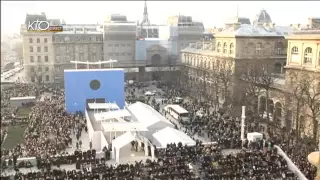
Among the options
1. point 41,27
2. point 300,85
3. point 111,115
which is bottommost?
point 111,115

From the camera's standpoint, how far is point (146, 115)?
33.4 meters

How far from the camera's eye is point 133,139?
25125 millimetres

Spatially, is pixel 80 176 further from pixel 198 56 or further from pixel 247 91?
pixel 198 56

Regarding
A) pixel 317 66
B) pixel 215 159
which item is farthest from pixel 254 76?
pixel 215 159

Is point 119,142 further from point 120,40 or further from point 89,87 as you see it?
point 120,40

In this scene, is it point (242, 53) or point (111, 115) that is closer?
point (111, 115)

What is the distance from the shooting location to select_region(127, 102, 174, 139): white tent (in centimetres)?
3002

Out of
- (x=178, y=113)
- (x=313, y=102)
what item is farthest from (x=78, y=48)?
(x=313, y=102)

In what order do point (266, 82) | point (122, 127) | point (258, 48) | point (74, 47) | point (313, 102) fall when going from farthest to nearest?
point (74, 47)
point (258, 48)
point (266, 82)
point (313, 102)
point (122, 127)

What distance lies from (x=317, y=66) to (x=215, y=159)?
13915 mm

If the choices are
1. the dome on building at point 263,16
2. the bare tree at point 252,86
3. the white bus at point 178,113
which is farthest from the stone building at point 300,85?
the dome on building at point 263,16

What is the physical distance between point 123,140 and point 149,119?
703 centimetres

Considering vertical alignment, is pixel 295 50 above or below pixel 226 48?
above

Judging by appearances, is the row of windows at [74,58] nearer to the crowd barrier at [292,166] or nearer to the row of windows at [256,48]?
the row of windows at [256,48]
